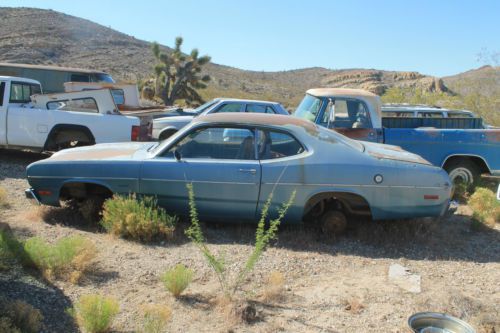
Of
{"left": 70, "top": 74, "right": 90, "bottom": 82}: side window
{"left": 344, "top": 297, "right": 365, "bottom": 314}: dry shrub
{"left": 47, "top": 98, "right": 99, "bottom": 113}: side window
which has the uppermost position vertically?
{"left": 70, "top": 74, "right": 90, "bottom": 82}: side window

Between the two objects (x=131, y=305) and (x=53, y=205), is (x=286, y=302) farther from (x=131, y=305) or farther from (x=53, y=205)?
(x=53, y=205)

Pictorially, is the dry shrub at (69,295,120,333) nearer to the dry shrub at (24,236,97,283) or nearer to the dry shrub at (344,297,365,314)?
the dry shrub at (24,236,97,283)

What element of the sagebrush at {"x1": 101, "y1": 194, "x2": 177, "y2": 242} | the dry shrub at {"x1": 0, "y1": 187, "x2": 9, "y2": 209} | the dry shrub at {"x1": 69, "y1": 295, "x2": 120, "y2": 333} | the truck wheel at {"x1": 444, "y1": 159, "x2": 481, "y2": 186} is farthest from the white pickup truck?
the dry shrub at {"x1": 69, "y1": 295, "x2": 120, "y2": 333}

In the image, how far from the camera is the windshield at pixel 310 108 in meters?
9.40

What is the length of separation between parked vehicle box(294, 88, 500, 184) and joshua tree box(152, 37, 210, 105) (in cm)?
2001

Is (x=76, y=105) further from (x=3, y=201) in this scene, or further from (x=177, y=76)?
(x=177, y=76)

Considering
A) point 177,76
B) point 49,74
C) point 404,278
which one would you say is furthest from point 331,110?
point 177,76

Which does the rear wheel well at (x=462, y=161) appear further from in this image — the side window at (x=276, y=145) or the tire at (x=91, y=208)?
the tire at (x=91, y=208)

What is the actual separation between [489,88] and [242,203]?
1565 cm

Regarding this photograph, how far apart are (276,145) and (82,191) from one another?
256 centimetres

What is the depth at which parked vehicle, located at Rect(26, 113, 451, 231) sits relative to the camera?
608 centimetres

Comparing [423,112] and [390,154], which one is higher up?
[423,112]

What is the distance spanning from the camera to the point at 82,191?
6605 millimetres

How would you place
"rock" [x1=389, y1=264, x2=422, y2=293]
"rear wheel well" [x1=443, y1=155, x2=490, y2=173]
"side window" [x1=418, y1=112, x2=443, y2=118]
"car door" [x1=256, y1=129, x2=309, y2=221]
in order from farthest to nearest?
"side window" [x1=418, y1=112, x2=443, y2=118] → "rear wheel well" [x1=443, y1=155, x2=490, y2=173] → "car door" [x1=256, y1=129, x2=309, y2=221] → "rock" [x1=389, y1=264, x2=422, y2=293]
